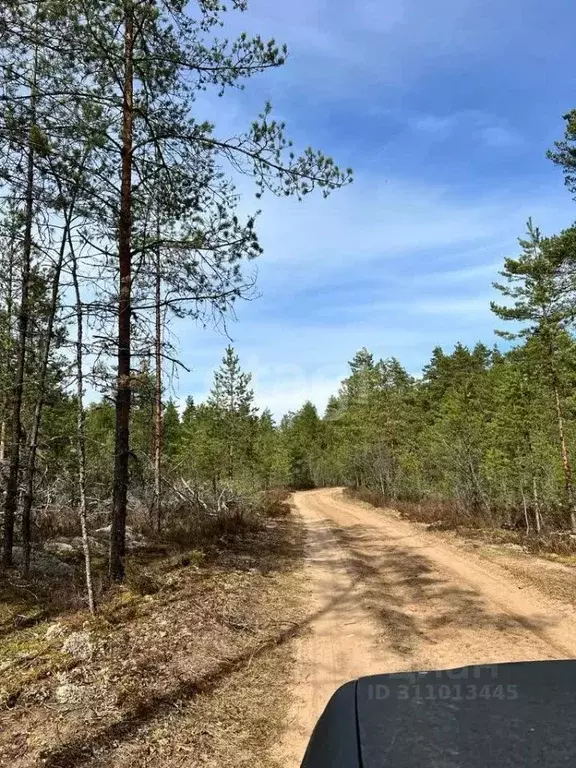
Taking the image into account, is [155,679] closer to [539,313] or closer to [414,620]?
[414,620]

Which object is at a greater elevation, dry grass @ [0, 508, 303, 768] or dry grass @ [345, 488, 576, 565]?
dry grass @ [0, 508, 303, 768]

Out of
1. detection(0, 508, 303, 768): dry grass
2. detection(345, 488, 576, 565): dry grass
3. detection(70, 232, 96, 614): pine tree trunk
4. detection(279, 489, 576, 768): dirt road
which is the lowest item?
detection(345, 488, 576, 565): dry grass

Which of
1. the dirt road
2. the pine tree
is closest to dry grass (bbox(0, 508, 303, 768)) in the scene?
the dirt road

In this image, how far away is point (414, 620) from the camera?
7164 mm

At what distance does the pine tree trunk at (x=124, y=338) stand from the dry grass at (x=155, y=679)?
0.73 m

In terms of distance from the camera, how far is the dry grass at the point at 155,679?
4.05 meters

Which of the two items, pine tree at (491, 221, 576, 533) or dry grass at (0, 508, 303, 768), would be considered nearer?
dry grass at (0, 508, 303, 768)

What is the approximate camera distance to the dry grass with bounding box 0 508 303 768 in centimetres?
405

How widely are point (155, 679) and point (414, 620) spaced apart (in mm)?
3589

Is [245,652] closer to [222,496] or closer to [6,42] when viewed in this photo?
[6,42]

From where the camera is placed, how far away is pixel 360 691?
2.14 m

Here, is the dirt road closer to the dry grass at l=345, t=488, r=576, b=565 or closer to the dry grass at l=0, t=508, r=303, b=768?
the dry grass at l=0, t=508, r=303, b=768

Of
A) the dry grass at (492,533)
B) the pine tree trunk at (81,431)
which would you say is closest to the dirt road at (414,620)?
the dry grass at (492,533)

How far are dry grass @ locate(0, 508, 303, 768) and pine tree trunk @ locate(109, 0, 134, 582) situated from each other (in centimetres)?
73
